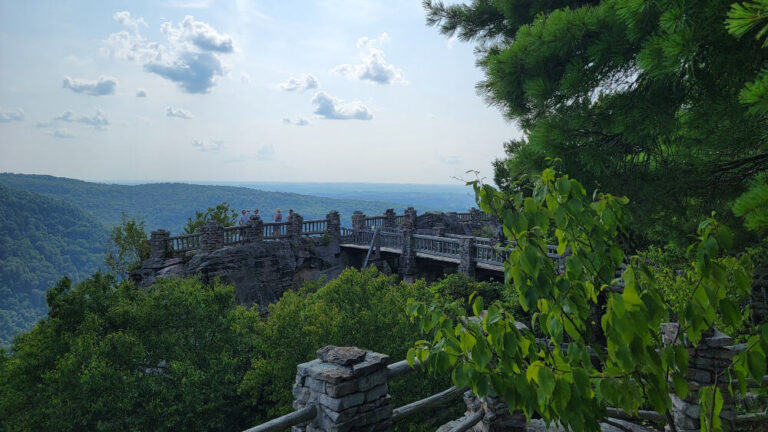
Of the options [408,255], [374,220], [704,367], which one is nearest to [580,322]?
[704,367]

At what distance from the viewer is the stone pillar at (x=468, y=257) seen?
2070 cm

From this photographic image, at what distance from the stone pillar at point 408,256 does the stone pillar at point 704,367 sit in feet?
60.6

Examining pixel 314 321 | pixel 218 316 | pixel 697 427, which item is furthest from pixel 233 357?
pixel 697 427

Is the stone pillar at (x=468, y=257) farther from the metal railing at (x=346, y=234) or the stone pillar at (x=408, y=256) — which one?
the metal railing at (x=346, y=234)

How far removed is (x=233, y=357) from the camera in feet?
43.9

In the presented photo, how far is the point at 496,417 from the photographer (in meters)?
6.20

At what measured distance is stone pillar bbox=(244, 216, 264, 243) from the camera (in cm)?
2364

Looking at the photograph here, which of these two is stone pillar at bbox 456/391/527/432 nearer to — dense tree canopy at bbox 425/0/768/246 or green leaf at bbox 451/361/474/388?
dense tree canopy at bbox 425/0/768/246

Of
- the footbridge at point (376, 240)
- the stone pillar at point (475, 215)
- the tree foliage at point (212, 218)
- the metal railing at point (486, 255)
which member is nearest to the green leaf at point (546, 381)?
the footbridge at point (376, 240)

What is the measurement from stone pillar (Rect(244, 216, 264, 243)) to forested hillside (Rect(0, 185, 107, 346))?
82.8 metres

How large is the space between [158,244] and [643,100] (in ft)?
71.9

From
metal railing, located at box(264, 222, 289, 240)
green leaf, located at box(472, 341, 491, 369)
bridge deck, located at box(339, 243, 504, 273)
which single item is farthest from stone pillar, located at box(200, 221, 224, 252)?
green leaf, located at box(472, 341, 491, 369)

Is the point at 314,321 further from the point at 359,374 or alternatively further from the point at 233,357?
the point at 359,374

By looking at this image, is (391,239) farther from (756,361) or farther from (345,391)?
(756,361)
